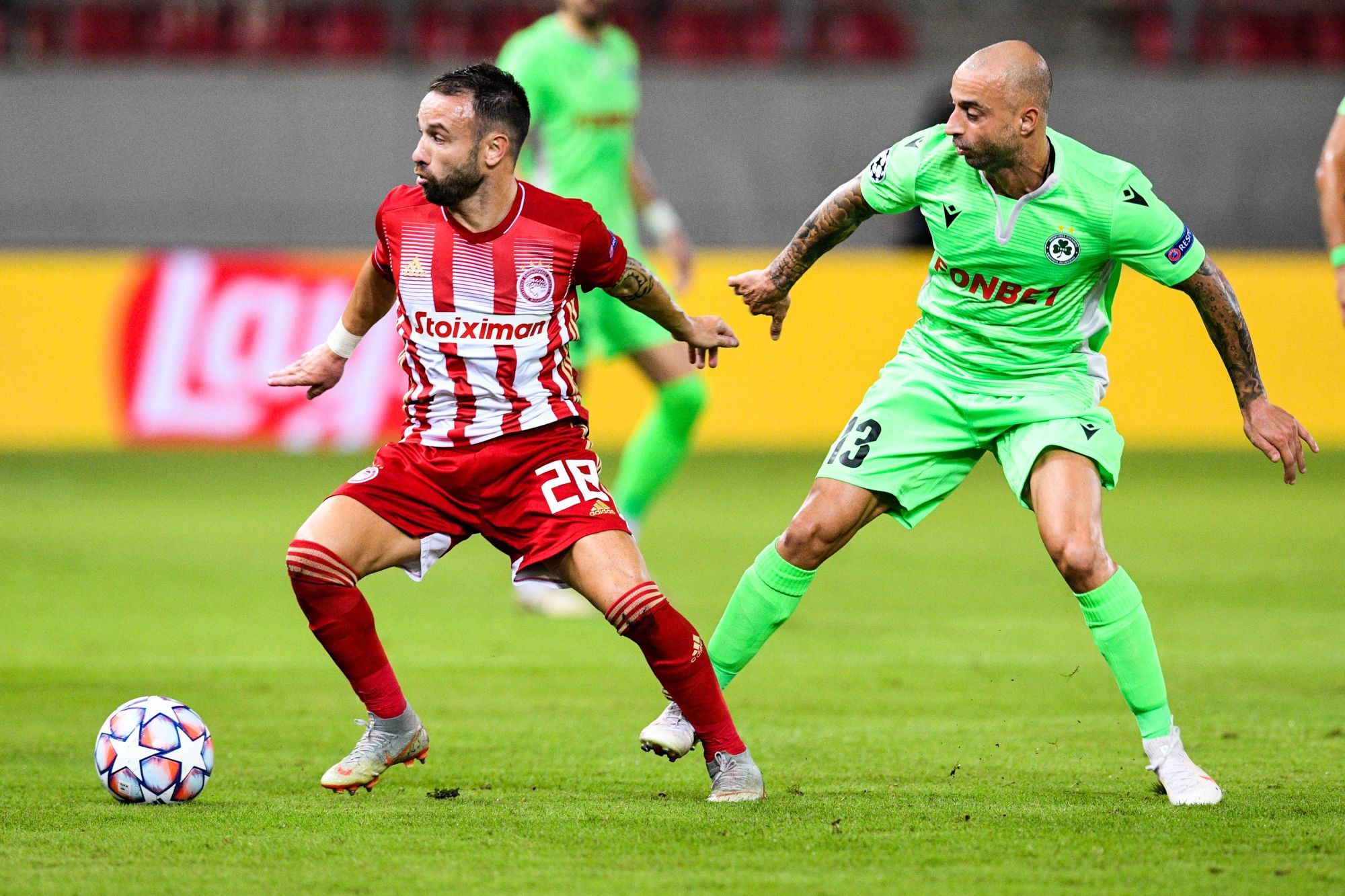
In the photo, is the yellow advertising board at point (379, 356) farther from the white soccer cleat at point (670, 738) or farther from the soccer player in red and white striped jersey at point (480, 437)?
the white soccer cleat at point (670, 738)

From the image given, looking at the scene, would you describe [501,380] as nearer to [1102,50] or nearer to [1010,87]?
[1010,87]

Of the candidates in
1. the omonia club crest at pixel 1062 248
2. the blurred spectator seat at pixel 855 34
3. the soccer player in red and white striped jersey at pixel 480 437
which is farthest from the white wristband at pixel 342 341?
the blurred spectator seat at pixel 855 34

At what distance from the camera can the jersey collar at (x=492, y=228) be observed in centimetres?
452

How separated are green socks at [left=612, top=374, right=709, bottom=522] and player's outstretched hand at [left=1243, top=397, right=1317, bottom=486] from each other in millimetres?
3371

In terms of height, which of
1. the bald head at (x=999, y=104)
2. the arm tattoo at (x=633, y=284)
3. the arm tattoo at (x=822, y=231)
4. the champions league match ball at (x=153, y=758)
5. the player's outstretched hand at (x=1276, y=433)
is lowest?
the champions league match ball at (x=153, y=758)

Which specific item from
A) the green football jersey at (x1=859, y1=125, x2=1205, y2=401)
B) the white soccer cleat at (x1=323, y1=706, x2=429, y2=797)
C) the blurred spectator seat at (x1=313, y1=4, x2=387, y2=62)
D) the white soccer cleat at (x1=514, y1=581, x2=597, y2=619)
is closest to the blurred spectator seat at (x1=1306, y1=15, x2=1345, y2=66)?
the blurred spectator seat at (x1=313, y1=4, x2=387, y2=62)

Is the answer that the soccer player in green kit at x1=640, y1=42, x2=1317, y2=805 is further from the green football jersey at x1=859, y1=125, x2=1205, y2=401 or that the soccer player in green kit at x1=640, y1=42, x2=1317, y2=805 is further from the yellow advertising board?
the yellow advertising board

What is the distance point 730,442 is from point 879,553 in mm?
4326

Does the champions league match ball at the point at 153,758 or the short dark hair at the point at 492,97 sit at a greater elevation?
the short dark hair at the point at 492,97

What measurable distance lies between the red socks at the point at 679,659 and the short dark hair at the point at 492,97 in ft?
3.98

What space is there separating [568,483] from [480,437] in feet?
0.85

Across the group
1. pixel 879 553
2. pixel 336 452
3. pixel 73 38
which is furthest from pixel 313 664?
pixel 73 38

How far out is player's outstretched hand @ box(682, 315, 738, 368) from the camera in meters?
4.74

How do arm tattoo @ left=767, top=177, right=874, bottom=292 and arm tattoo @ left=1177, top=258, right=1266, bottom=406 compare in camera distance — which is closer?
arm tattoo @ left=1177, top=258, right=1266, bottom=406
